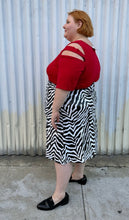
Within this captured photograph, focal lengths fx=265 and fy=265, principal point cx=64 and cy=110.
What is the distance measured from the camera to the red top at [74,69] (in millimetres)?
2162

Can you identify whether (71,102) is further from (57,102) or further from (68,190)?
(68,190)

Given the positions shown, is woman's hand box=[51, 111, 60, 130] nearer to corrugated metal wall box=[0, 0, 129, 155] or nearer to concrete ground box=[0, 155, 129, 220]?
concrete ground box=[0, 155, 129, 220]

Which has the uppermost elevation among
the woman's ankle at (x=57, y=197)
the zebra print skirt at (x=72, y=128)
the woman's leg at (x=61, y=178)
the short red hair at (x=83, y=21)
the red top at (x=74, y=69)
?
the short red hair at (x=83, y=21)

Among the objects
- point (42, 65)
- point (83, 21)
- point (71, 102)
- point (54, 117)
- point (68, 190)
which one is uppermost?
point (83, 21)

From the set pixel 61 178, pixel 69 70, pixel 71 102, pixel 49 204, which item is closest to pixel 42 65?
pixel 71 102

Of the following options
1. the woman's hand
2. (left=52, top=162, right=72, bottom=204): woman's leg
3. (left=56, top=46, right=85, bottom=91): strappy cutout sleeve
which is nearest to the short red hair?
(left=56, top=46, right=85, bottom=91): strappy cutout sleeve

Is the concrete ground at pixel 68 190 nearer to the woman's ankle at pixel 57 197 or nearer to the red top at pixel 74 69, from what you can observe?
the woman's ankle at pixel 57 197

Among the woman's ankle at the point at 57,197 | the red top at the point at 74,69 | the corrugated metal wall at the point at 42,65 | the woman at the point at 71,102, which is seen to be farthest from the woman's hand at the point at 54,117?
the corrugated metal wall at the point at 42,65

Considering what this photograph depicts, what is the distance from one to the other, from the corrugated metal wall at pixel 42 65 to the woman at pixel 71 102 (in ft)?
2.45

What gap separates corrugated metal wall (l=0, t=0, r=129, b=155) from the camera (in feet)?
10.1

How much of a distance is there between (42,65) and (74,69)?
118 centimetres

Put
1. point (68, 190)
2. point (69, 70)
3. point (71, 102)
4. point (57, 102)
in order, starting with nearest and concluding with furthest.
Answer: point (69, 70)
point (57, 102)
point (71, 102)
point (68, 190)

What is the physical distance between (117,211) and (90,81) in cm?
128

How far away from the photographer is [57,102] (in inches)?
90.3
